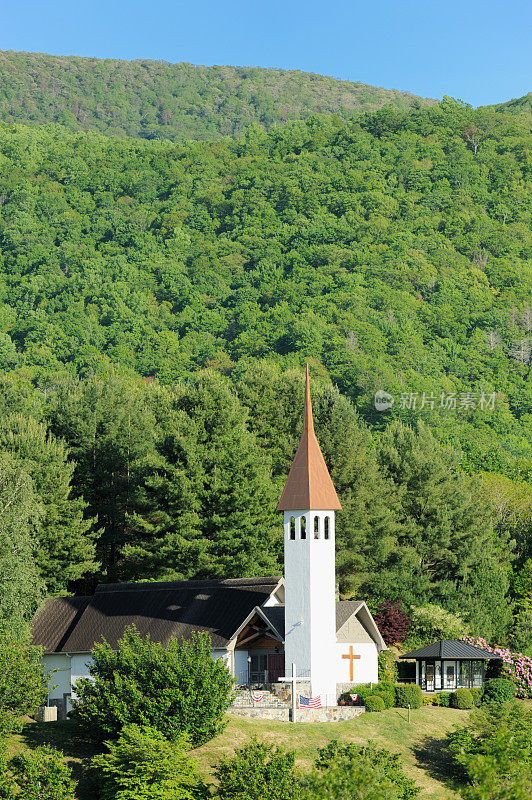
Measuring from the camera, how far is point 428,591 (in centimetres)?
6756

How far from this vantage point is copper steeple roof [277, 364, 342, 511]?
51469mm

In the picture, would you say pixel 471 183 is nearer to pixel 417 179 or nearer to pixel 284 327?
pixel 417 179

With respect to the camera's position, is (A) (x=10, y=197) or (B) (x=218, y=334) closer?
(B) (x=218, y=334)

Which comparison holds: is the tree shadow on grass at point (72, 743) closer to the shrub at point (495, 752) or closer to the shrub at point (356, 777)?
the shrub at point (356, 777)

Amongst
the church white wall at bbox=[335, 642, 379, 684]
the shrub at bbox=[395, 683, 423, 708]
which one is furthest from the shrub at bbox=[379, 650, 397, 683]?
the shrub at bbox=[395, 683, 423, 708]

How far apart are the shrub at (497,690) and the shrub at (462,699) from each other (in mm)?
1342

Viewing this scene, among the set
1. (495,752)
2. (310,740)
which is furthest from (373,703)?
(495,752)

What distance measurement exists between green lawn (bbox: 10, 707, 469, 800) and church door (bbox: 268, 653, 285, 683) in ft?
13.5

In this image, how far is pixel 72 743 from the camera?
44500 mm

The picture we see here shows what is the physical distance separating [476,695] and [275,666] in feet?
34.7

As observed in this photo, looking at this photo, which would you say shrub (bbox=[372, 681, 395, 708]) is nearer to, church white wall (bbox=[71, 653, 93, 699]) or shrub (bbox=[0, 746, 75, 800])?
church white wall (bbox=[71, 653, 93, 699])

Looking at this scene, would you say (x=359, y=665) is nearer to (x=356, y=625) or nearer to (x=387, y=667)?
(x=356, y=625)

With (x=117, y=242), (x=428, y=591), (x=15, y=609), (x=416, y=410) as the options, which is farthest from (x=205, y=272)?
(x=15, y=609)

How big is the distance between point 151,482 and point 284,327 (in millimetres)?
71241
